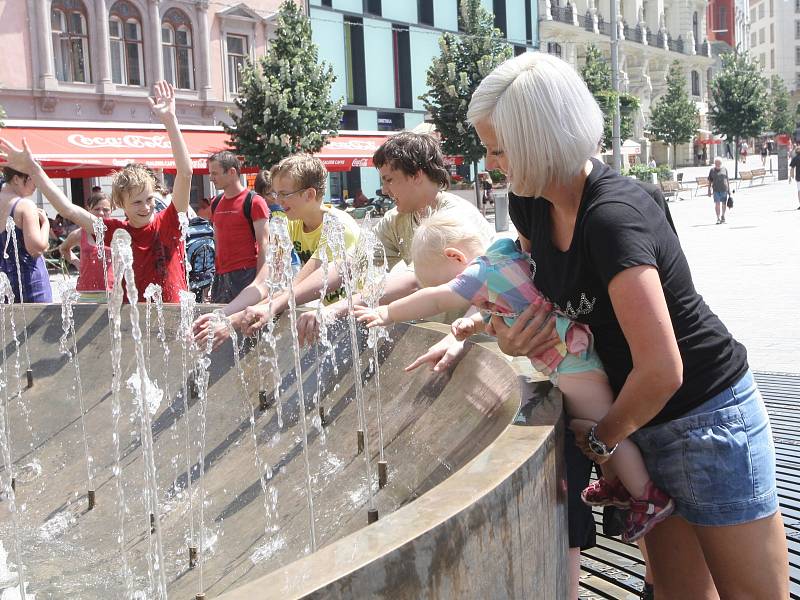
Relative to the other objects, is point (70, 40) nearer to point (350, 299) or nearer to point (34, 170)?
point (34, 170)

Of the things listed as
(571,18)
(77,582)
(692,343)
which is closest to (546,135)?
(692,343)

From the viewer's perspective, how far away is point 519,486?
5.34ft

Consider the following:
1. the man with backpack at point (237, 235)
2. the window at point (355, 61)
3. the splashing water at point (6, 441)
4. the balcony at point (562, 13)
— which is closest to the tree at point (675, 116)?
the balcony at point (562, 13)

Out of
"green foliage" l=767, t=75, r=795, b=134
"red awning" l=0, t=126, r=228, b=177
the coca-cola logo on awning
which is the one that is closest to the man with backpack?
"red awning" l=0, t=126, r=228, b=177

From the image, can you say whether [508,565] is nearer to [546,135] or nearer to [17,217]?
[546,135]

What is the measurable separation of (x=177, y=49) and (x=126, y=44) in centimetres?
192

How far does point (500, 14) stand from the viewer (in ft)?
145

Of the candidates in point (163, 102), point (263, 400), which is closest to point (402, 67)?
point (163, 102)

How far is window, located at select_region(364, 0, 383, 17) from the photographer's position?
3716 cm

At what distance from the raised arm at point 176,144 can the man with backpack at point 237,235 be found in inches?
45.3

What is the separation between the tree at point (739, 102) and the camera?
49.3m

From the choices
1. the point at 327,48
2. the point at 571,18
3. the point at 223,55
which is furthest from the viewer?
the point at 571,18

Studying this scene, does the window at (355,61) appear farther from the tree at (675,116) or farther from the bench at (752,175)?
the tree at (675,116)

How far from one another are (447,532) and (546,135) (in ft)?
2.68
